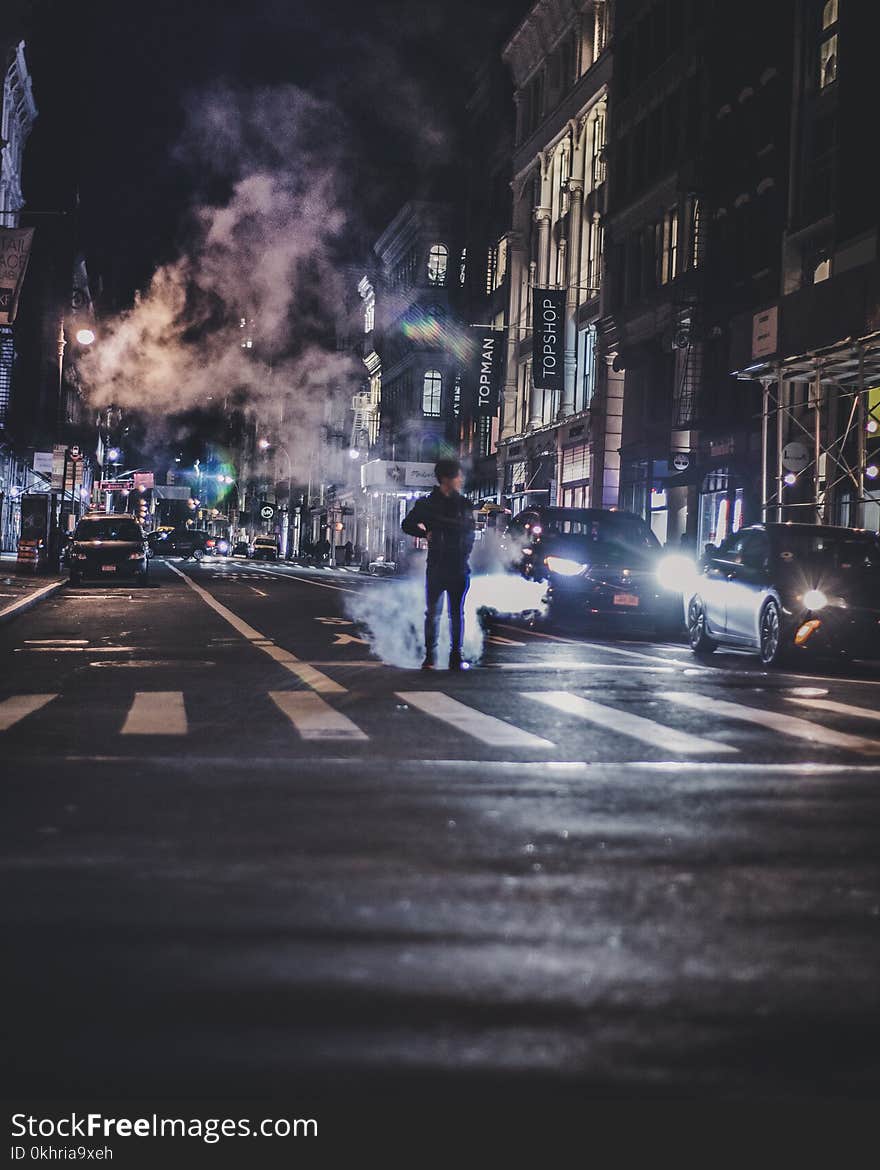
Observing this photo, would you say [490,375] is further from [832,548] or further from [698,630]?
[832,548]

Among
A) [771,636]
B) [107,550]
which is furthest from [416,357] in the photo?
[771,636]

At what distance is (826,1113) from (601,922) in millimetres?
1809

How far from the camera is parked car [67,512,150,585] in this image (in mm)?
40906

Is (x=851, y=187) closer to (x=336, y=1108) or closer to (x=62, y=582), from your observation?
(x=62, y=582)

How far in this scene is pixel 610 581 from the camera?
80.9ft

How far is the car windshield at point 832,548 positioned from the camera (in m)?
19.4

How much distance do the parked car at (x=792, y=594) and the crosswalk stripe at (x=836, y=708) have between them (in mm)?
4445

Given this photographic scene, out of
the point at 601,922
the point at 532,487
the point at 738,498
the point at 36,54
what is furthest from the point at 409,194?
the point at 601,922

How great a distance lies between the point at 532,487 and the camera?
2611 inches

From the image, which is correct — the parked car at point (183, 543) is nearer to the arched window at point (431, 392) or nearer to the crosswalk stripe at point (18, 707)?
the arched window at point (431, 392)

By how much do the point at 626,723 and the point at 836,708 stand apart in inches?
98.6

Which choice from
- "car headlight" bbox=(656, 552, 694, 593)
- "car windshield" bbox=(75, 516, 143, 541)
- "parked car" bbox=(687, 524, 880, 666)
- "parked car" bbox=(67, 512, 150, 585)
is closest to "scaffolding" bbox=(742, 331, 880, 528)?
"car headlight" bbox=(656, 552, 694, 593)

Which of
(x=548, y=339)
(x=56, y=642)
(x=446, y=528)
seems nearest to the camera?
(x=446, y=528)

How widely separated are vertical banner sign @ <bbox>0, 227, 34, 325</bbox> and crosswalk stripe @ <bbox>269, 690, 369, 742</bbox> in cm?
2593
